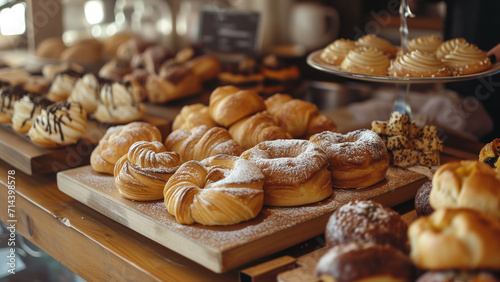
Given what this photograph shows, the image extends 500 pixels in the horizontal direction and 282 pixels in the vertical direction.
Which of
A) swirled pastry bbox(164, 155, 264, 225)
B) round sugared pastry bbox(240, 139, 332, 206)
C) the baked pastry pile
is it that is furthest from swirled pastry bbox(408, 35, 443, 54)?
swirled pastry bbox(164, 155, 264, 225)

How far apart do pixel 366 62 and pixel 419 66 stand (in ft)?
0.68

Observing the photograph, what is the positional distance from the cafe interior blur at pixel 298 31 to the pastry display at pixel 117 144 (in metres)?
1.05

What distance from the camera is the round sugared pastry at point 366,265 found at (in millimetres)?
973

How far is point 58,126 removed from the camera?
7.03 ft

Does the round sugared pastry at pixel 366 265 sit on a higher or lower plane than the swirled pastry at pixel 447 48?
lower

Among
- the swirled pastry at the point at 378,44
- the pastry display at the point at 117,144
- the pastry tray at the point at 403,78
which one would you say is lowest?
the pastry display at the point at 117,144

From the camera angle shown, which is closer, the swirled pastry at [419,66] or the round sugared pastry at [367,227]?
the round sugared pastry at [367,227]

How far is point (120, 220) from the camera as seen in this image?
1617 mm

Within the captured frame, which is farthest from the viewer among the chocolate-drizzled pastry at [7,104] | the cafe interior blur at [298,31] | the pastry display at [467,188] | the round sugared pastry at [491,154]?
the cafe interior blur at [298,31]

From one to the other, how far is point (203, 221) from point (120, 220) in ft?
1.18

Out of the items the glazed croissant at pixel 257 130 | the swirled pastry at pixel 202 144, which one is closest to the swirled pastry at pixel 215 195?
the swirled pastry at pixel 202 144

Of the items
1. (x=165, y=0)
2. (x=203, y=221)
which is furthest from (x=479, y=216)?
(x=165, y=0)

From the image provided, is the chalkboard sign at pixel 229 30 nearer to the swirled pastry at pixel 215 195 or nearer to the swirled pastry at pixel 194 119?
the swirled pastry at pixel 194 119

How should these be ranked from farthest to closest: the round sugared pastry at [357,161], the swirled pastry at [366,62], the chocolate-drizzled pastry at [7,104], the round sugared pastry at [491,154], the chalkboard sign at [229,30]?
the chalkboard sign at [229,30] → the chocolate-drizzled pastry at [7,104] → the swirled pastry at [366,62] → the round sugared pastry at [357,161] → the round sugared pastry at [491,154]
